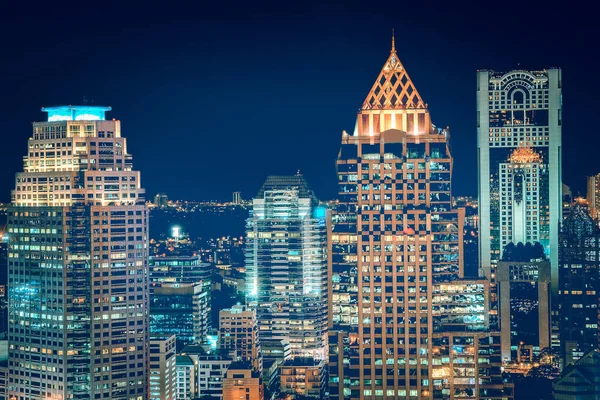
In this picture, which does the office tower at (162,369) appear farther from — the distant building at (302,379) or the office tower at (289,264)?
the office tower at (289,264)

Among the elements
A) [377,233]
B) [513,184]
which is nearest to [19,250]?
[377,233]

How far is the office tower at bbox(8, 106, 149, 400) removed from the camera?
29609 millimetres

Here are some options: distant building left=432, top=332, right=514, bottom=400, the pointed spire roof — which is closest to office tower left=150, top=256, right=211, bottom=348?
the pointed spire roof

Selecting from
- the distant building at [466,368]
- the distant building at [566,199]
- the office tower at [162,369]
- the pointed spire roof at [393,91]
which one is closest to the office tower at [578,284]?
the distant building at [566,199]

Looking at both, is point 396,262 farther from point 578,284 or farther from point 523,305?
point 578,284

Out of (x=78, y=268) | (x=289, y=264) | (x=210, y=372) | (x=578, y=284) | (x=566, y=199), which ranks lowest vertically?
(x=210, y=372)

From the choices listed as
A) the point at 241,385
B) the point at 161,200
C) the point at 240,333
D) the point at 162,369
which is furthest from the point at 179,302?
the point at 241,385

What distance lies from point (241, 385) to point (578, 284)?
1085cm

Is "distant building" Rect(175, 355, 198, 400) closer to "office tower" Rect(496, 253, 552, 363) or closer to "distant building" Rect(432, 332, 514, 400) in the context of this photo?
"office tower" Rect(496, 253, 552, 363)

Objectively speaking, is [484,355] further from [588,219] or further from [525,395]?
[588,219]

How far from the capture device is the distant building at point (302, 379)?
34.1m

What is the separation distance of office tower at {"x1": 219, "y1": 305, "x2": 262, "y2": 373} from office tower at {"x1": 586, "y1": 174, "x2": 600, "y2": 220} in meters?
11.6

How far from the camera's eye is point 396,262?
1086 inches

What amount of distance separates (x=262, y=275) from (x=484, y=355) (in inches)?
753
